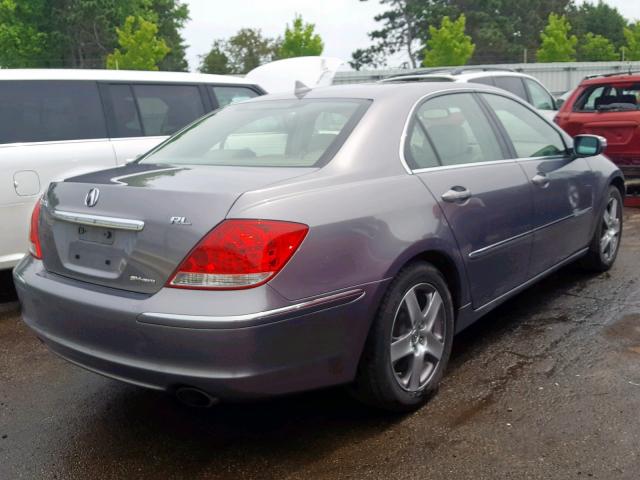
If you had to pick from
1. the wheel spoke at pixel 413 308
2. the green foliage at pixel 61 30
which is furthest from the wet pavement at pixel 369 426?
the green foliage at pixel 61 30

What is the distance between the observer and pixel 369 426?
10.0ft

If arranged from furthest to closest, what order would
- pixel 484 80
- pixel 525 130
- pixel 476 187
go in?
pixel 484 80 < pixel 525 130 < pixel 476 187

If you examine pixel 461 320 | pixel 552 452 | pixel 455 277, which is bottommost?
pixel 552 452

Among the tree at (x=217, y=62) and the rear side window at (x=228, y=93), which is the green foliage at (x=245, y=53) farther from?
the rear side window at (x=228, y=93)

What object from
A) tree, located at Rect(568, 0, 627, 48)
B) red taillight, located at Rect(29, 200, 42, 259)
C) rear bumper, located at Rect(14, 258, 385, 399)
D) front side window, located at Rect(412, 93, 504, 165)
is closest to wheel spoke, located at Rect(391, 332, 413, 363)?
rear bumper, located at Rect(14, 258, 385, 399)

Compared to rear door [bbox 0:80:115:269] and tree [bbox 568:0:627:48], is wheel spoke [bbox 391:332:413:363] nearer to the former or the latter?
rear door [bbox 0:80:115:269]

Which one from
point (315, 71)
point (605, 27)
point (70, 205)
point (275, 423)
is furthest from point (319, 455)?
point (605, 27)

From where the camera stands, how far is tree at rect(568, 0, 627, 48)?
7445 centimetres

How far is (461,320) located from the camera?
347 cm

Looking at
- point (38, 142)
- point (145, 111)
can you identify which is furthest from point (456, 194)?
point (145, 111)

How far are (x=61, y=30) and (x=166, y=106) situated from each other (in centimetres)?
5042

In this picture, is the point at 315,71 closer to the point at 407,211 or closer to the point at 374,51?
the point at 407,211

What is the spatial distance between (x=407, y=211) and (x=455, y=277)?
1.76 feet

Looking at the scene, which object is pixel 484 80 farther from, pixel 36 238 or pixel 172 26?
pixel 172 26
